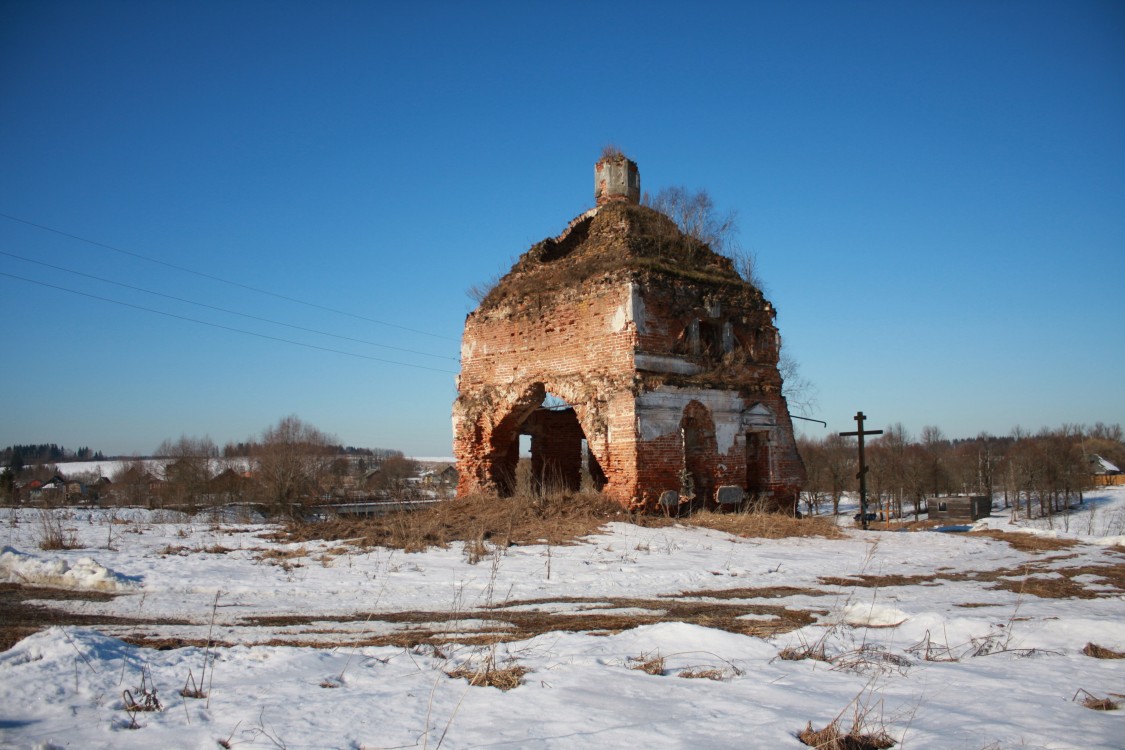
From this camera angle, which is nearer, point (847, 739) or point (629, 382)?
point (847, 739)

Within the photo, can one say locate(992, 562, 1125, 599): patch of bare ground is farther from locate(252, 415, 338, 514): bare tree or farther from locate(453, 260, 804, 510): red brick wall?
locate(252, 415, 338, 514): bare tree

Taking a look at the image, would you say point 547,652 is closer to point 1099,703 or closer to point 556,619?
point 556,619

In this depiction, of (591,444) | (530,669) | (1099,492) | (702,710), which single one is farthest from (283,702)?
(1099,492)

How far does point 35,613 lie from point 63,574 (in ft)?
5.95

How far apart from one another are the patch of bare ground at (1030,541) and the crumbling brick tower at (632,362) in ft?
12.1

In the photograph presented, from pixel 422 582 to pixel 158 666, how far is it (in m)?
4.16

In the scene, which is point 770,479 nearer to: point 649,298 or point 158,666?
point 649,298

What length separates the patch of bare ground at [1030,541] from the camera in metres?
11.6

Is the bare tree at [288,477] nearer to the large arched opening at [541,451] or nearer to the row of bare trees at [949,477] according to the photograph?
the large arched opening at [541,451]

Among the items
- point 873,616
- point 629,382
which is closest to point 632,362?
point 629,382

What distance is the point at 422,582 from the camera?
7.54 meters

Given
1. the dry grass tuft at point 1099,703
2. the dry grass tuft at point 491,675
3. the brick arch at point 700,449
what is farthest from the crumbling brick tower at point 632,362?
the dry grass tuft at point 1099,703

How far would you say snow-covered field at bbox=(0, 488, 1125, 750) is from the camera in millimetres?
2750

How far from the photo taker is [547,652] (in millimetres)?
3996
